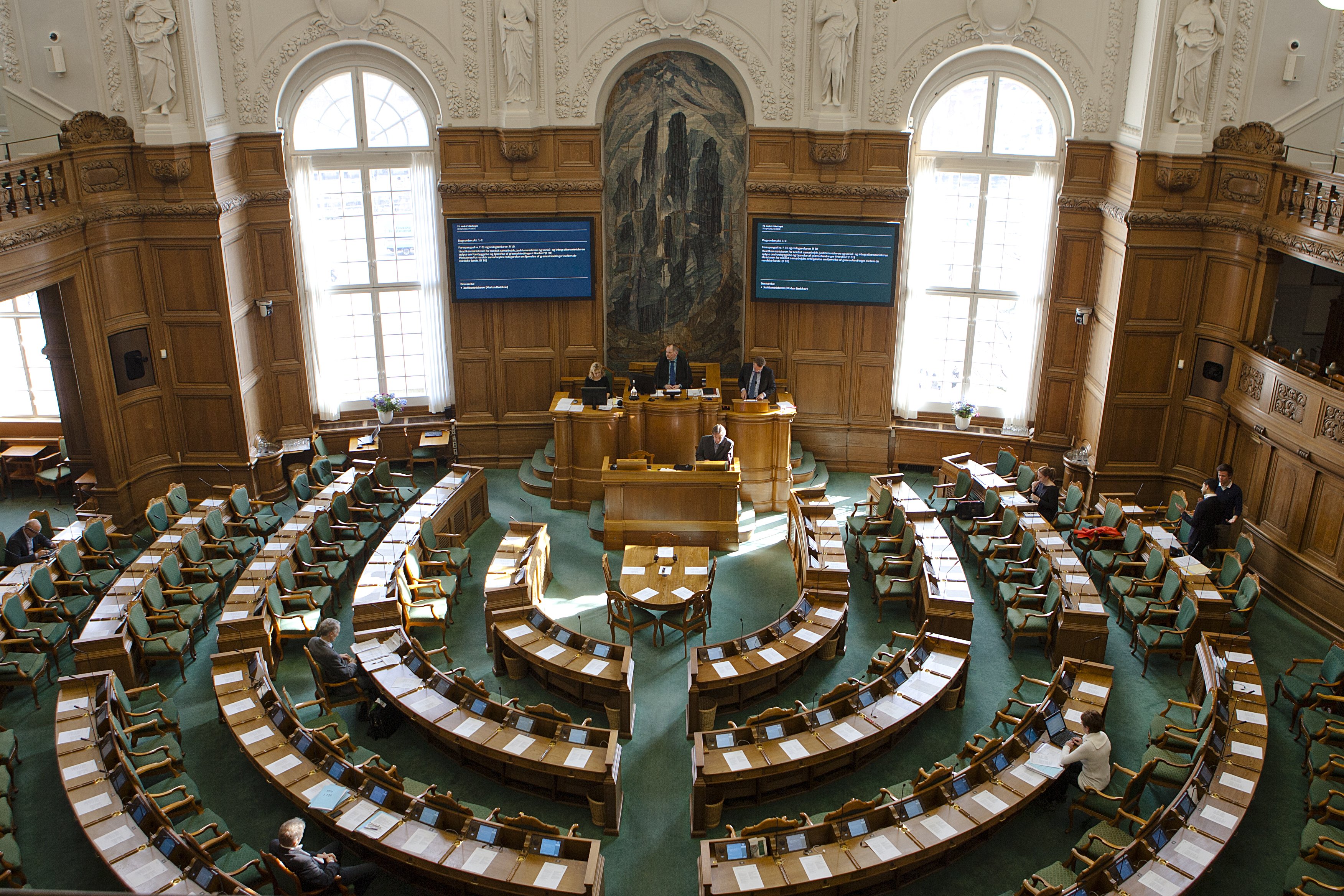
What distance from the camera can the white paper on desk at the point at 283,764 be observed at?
948 centimetres

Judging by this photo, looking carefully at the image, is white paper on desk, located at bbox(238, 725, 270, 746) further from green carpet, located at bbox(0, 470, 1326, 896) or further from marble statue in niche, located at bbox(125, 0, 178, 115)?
marble statue in niche, located at bbox(125, 0, 178, 115)

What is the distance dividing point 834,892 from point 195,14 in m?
14.1

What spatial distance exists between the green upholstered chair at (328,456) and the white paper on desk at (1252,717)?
12.9 meters

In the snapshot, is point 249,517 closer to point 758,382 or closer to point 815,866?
point 758,382

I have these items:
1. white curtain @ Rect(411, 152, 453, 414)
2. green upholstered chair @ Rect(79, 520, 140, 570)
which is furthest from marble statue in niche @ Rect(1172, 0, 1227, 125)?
green upholstered chair @ Rect(79, 520, 140, 570)

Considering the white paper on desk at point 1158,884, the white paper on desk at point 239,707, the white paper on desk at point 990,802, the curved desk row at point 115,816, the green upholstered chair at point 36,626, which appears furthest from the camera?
the green upholstered chair at point 36,626

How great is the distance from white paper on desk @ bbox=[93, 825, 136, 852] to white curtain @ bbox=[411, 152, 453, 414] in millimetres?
10245

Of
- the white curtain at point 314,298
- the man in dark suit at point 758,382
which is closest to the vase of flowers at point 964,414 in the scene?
the man in dark suit at point 758,382

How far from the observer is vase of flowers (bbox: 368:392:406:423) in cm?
1775

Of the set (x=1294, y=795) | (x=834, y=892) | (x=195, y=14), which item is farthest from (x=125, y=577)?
(x=1294, y=795)

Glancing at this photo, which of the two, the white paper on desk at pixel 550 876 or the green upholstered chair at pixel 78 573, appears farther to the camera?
the green upholstered chair at pixel 78 573

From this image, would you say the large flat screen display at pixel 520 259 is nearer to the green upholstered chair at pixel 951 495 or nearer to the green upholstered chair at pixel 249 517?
the green upholstered chair at pixel 249 517

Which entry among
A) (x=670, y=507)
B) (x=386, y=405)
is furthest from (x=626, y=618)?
(x=386, y=405)

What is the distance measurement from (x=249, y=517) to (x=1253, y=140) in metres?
14.7
